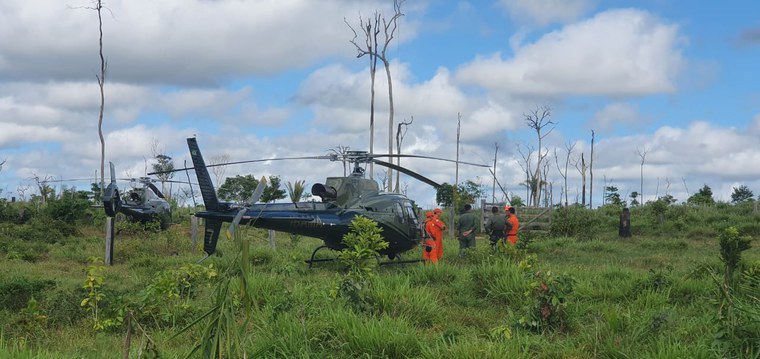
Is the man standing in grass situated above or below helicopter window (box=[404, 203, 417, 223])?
below

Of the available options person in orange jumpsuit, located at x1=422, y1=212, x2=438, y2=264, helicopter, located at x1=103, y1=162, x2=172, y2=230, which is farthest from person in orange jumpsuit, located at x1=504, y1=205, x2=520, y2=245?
helicopter, located at x1=103, y1=162, x2=172, y2=230

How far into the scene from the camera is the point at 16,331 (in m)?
7.98

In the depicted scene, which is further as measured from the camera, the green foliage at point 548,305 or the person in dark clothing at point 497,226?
the person in dark clothing at point 497,226

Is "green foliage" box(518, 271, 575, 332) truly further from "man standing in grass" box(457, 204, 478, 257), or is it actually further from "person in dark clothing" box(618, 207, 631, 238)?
"person in dark clothing" box(618, 207, 631, 238)

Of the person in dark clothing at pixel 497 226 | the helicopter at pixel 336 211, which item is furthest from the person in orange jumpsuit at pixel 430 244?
the person in dark clothing at pixel 497 226

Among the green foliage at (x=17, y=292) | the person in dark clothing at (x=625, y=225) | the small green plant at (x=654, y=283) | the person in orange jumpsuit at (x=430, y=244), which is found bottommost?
the green foliage at (x=17, y=292)

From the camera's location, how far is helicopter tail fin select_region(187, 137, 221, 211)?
1286 centimetres

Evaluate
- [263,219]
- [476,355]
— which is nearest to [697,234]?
[263,219]

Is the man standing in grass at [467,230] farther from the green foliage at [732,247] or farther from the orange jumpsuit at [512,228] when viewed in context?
the green foliage at [732,247]

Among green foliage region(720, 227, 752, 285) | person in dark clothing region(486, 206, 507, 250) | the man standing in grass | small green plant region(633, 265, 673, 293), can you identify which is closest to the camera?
green foliage region(720, 227, 752, 285)

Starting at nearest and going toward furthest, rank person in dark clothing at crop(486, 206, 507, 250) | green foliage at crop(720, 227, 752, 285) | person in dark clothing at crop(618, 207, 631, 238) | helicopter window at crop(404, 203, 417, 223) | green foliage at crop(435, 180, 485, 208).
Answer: green foliage at crop(720, 227, 752, 285) < helicopter window at crop(404, 203, 417, 223) < person in dark clothing at crop(486, 206, 507, 250) < person in dark clothing at crop(618, 207, 631, 238) < green foliage at crop(435, 180, 485, 208)

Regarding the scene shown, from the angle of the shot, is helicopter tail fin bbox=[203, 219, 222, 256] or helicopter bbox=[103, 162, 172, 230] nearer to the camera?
helicopter tail fin bbox=[203, 219, 222, 256]

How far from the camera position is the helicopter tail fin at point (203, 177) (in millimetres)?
12859

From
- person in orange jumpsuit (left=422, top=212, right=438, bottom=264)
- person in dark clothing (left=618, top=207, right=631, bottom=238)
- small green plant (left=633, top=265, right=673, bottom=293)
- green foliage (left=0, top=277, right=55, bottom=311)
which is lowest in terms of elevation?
green foliage (left=0, top=277, right=55, bottom=311)
